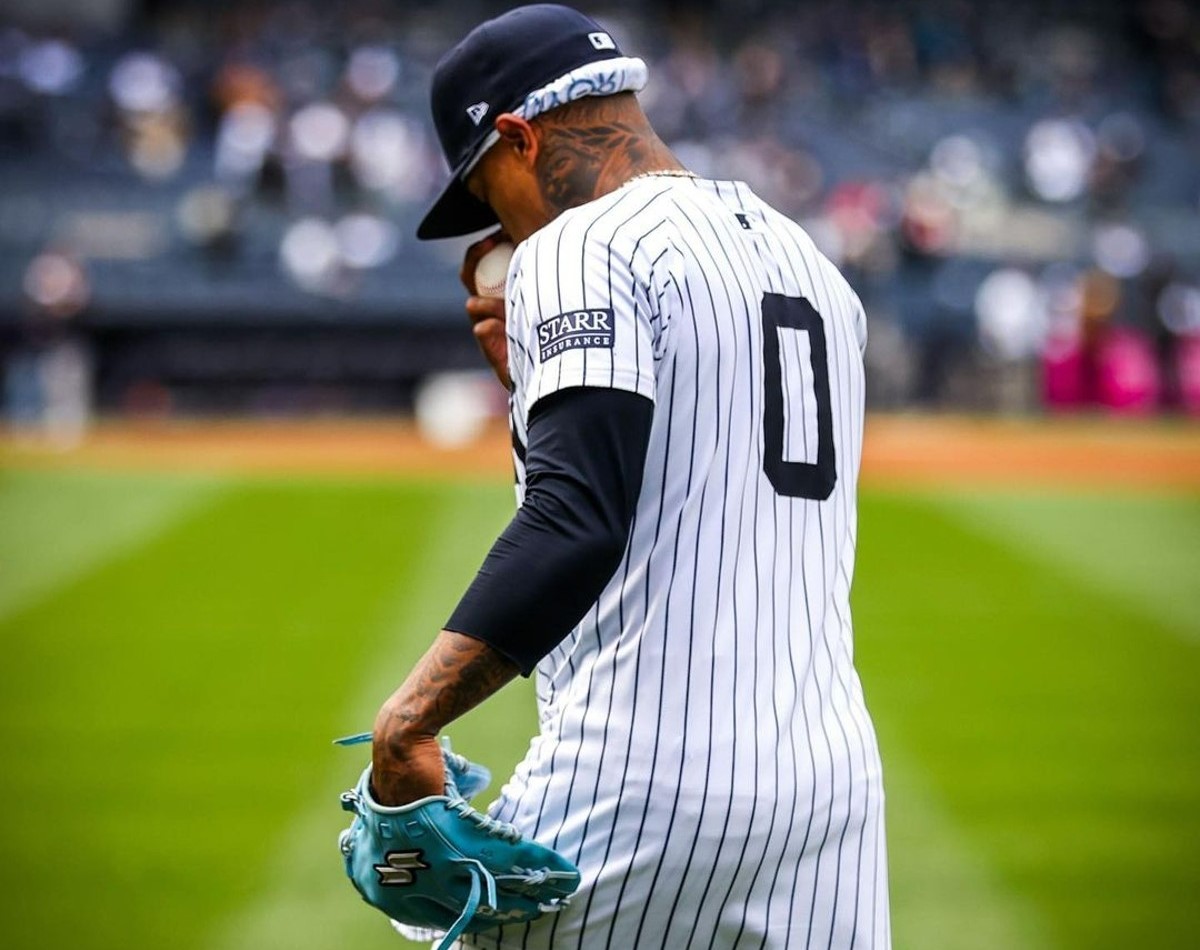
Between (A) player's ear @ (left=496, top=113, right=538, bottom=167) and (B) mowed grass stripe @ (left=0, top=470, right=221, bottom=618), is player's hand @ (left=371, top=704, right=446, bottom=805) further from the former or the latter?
(B) mowed grass stripe @ (left=0, top=470, right=221, bottom=618)

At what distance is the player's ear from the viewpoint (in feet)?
6.63

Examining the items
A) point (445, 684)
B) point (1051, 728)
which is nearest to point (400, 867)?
point (445, 684)

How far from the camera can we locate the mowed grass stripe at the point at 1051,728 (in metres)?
4.86

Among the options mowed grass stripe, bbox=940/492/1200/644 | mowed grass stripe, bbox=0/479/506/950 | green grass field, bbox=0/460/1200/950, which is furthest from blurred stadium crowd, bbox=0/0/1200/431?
mowed grass stripe, bbox=0/479/506/950

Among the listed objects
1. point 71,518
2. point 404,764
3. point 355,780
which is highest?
point 404,764

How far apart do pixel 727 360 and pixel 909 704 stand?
17.3 feet

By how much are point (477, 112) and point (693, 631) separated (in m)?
0.73

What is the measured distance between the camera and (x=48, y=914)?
14.9 feet

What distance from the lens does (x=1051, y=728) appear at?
6621mm

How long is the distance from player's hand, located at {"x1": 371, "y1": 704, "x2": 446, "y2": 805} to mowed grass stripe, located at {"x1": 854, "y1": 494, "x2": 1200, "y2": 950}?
303 cm

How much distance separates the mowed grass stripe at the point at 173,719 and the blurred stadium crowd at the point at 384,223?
29.5ft

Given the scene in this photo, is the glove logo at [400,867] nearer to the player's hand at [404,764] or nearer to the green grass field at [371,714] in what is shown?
the player's hand at [404,764]

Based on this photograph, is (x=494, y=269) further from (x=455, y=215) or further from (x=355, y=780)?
(x=355, y=780)

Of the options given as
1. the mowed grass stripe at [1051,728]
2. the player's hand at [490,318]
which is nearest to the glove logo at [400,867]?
the player's hand at [490,318]
